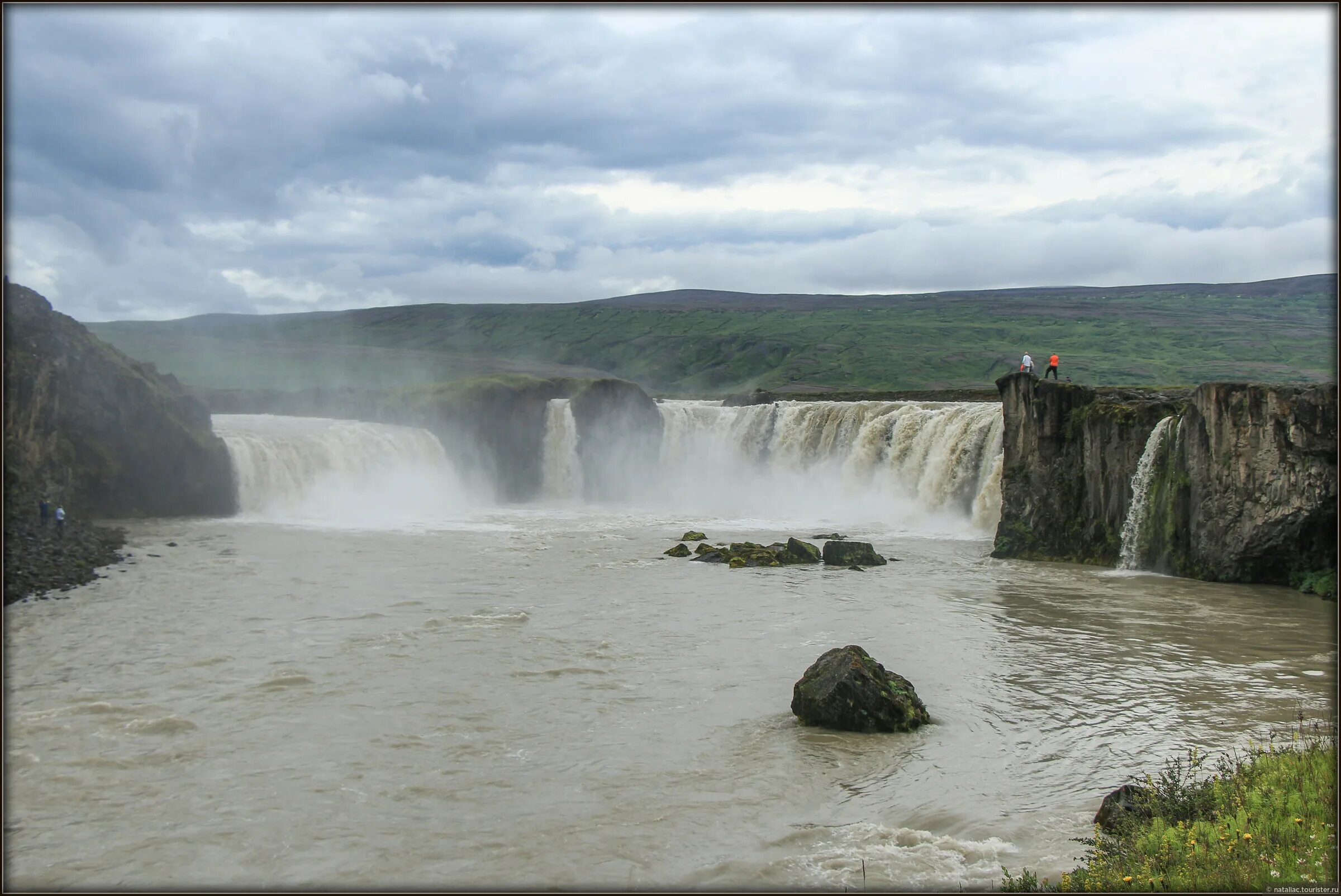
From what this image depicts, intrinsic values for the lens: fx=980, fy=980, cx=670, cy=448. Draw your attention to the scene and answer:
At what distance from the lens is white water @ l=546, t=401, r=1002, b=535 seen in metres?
39.6

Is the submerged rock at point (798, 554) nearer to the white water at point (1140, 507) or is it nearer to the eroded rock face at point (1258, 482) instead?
the white water at point (1140, 507)

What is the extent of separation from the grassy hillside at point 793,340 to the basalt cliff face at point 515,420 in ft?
146

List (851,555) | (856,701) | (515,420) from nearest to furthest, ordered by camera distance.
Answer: (856,701), (851,555), (515,420)

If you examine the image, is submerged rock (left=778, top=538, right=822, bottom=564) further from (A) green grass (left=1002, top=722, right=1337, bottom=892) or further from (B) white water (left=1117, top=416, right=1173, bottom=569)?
(A) green grass (left=1002, top=722, right=1337, bottom=892)

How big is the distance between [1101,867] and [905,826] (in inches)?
108

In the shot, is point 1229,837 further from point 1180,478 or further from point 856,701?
point 1180,478

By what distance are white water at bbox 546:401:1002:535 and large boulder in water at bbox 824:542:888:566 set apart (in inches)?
349

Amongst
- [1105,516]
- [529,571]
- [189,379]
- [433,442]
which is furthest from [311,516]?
[189,379]

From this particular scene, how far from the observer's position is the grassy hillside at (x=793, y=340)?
113 meters

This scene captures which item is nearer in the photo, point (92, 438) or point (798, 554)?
point (798, 554)

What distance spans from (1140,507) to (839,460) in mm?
19118

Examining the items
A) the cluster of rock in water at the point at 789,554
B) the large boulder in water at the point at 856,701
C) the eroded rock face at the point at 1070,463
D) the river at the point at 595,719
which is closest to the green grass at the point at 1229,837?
the river at the point at 595,719

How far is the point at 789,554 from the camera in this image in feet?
102

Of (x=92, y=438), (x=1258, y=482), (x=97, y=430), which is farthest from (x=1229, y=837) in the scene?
(x=97, y=430)
